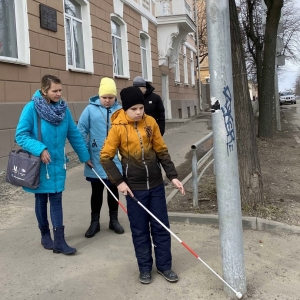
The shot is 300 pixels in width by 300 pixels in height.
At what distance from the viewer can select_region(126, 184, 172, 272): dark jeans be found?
3162mm

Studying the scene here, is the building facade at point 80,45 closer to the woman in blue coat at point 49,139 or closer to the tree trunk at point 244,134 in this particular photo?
the woman in blue coat at point 49,139

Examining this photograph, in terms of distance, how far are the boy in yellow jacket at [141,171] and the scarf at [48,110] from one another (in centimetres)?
Answer: 75

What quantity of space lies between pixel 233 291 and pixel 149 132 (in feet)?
4.52

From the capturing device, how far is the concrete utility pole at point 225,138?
2.75 m

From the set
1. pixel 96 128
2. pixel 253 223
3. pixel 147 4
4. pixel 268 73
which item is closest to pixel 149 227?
pixel 96 128

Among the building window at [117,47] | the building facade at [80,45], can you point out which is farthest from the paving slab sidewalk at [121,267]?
the building window at [117,47]

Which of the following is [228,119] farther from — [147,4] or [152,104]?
[147,4]

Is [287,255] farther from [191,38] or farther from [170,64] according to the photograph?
[191,38]

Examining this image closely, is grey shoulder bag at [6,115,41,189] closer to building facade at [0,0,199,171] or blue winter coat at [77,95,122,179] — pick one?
blue winter coat at [77,95,122,179]

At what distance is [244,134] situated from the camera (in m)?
4.92

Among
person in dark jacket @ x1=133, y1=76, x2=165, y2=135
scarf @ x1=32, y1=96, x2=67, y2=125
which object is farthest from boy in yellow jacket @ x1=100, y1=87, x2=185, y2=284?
person in dark jacket @ x1=133, y1=76, x2=165, y2=135

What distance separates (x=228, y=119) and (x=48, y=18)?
757 cm

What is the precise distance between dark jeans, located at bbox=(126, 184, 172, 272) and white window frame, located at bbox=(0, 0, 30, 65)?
6164 mm

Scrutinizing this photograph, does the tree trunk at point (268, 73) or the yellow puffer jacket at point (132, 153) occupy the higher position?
the tree trunk at point (268, 73)
